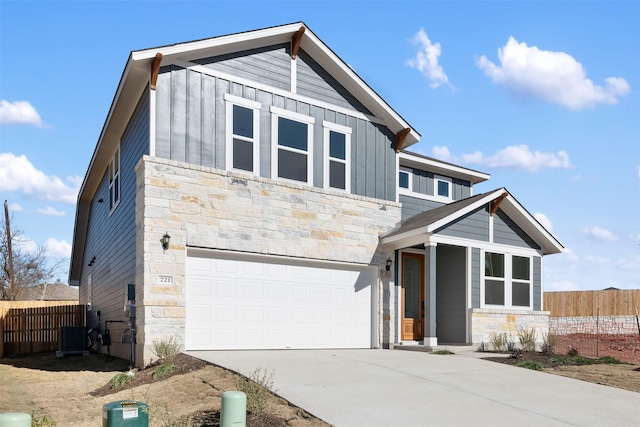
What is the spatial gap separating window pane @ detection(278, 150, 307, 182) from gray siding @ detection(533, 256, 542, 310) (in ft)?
25.6

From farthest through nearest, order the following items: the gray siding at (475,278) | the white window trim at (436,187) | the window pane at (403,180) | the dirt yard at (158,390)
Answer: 1. the white window trim at (436,187)
2. the window pane at (403,180)
3. the gray siding at (475,278)
4. the dirt yard at (158,390)

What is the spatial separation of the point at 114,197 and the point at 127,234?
3139 millimetres

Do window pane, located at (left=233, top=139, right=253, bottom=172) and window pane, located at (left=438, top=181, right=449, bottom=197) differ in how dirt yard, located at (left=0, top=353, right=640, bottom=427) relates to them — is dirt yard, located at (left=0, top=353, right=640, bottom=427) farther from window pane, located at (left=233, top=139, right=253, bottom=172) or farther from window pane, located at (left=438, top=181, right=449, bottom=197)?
window pane, located at (left=438, top=181, right=449, bottom=197)

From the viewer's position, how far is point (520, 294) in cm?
1717

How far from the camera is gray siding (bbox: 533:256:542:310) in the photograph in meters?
17.5

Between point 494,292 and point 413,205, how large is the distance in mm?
3654

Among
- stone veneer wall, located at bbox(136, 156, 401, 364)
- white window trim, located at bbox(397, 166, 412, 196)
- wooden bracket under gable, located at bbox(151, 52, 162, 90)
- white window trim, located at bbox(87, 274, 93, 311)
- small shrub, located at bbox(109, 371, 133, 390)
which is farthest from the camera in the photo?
white window trim, located at bbox(87, 274, 93, 311)

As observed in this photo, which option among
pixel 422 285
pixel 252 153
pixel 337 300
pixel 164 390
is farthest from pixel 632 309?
pixel 164 390

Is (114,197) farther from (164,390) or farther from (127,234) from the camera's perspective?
(164,390)

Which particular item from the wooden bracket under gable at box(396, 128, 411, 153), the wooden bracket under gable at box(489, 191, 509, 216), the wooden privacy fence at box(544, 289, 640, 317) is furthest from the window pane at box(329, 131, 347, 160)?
the wooden privacy fence at box(544, 289, 640, 317)

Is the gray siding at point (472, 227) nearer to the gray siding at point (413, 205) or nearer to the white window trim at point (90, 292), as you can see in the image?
the gray siding at point (413, 205)

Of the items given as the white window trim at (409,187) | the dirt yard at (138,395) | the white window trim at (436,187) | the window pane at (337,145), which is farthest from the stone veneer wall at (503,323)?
the dirt yard at (138,395)

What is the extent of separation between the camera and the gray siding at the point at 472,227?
51.0 ft

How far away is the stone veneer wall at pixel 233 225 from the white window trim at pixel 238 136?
40 centimetres
